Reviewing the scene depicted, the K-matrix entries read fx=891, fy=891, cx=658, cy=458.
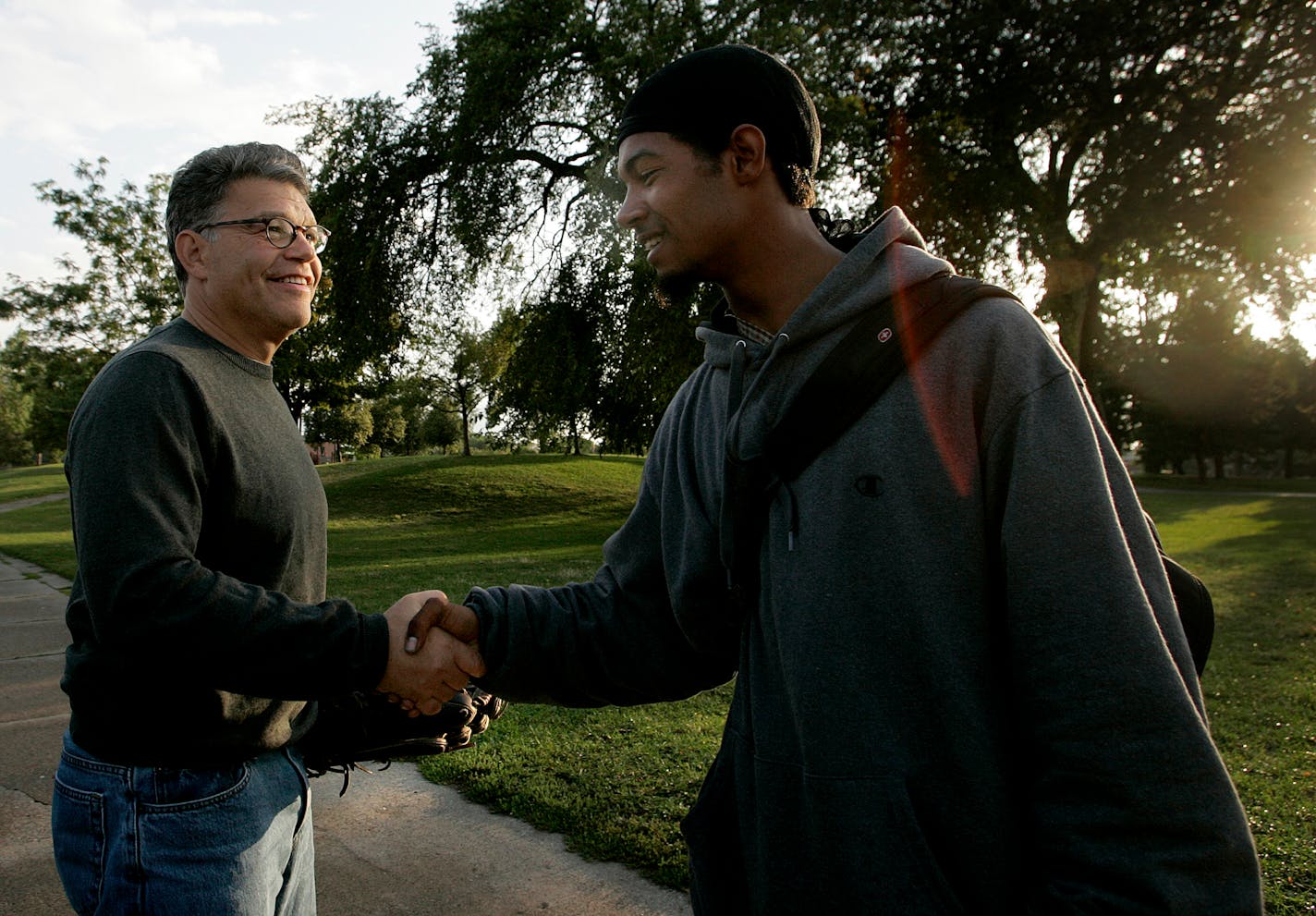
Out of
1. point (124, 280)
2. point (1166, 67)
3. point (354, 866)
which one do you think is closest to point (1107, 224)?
point (1166, 67)

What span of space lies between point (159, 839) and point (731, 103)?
Result: 6.41 ft

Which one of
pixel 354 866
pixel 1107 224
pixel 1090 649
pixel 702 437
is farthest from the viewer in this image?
pixel 1107 224

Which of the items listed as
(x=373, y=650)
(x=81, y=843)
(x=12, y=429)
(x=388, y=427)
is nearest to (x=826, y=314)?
(x=373, y=650)

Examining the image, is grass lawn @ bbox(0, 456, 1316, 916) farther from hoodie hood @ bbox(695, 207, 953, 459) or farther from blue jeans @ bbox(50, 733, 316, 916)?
hoodie hood @ bbox(695, 207, 953, 459)

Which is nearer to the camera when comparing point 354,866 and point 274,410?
point 274,410

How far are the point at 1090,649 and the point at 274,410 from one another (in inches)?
75.8

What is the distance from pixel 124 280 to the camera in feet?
80.7

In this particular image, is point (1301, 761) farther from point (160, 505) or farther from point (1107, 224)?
point (1107, 224)

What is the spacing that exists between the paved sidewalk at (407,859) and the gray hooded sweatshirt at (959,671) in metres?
1.84

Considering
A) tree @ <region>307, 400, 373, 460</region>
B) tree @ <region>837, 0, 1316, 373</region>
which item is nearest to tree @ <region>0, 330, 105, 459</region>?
tree @ <region>307, 400, 373, 460</region>

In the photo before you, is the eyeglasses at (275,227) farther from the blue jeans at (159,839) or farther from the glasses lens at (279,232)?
the blue jeans at (159,839)

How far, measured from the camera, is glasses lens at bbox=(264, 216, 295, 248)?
7.36 ft

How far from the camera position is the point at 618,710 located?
6094 mm

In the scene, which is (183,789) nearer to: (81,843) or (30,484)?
(81,843)
